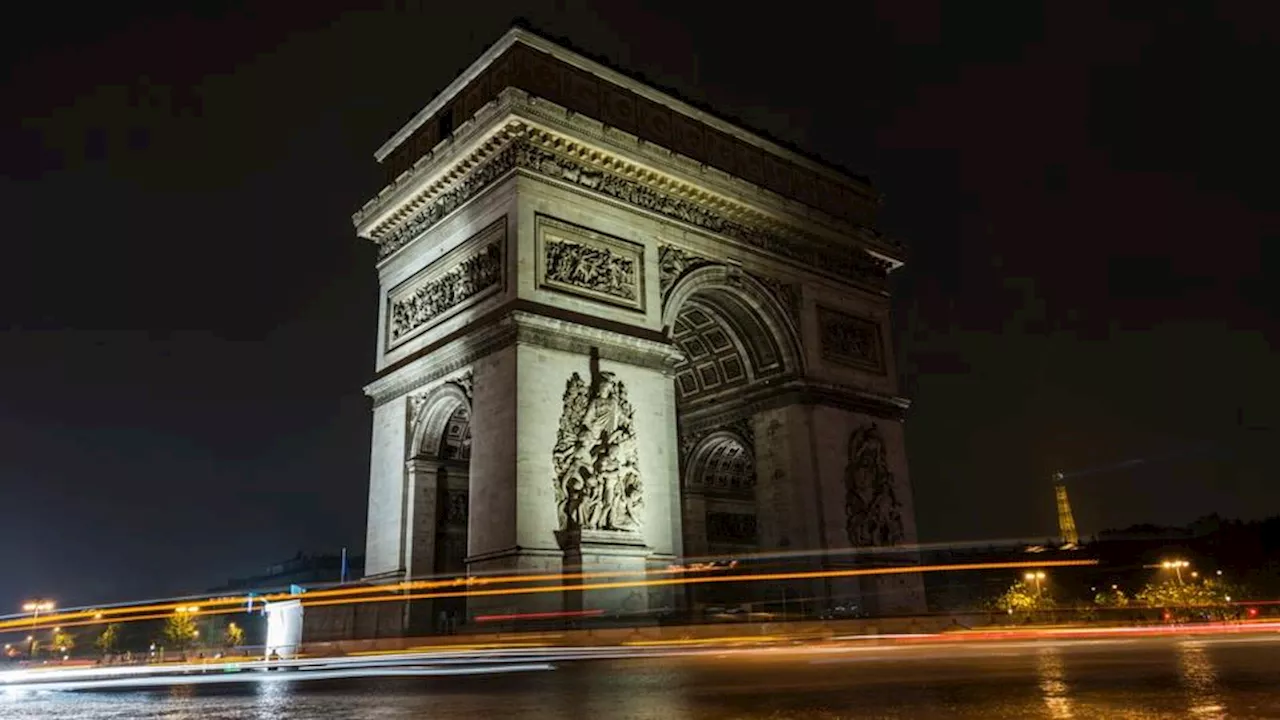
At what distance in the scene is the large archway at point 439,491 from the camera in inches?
810

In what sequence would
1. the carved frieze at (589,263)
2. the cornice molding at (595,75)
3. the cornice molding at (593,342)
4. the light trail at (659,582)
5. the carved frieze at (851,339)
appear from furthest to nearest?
the carved frieze at (851,339) < the cornice molding at (595,75) < the carved frieze at (589,263) < the cornice molding at (593,342) < the light trail at (659,582)

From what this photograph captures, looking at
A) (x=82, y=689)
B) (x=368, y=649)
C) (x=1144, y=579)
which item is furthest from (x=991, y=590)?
(x=82, y=689)

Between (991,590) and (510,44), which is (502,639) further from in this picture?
(991,590)

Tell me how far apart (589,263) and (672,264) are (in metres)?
2.59

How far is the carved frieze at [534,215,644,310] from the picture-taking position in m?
19.2

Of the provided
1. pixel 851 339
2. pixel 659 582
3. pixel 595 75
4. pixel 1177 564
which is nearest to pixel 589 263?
pixel 595 75

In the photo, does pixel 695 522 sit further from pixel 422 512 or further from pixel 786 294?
pixel 422 512

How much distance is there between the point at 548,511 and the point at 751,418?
8764 mm

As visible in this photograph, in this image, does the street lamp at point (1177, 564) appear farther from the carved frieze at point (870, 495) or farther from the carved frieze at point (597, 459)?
the carved frieze at point (597, 459)

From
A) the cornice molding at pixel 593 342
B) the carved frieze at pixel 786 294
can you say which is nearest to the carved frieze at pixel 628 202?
the carved frieze at pixel 786 294

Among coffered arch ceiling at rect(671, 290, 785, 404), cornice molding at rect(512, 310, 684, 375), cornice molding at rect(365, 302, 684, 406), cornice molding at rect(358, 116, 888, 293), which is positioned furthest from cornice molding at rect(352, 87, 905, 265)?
cornice molding at rect(512, 310, 684, 375)

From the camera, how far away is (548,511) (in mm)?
17359

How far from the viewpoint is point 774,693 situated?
577cm

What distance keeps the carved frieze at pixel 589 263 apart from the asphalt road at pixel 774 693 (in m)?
11.3
